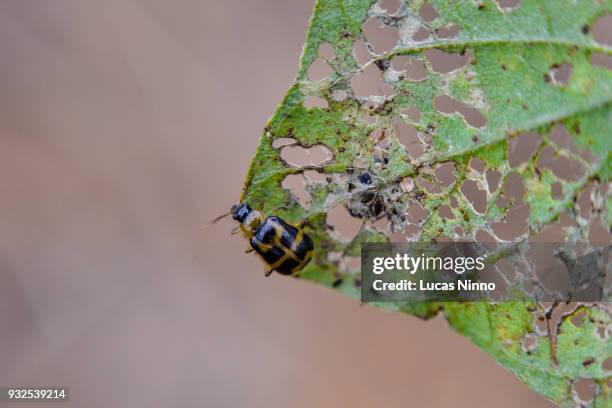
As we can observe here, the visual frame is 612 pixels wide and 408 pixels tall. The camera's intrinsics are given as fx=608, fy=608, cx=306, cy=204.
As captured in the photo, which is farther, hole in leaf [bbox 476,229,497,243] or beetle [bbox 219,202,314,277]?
beetle [bbox 219,202,314,277]

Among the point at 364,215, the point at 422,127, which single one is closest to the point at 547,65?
the point at 422,127

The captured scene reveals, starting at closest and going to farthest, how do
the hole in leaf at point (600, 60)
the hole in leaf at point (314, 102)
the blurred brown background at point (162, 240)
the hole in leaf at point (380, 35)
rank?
the hole in leaf at point (600, 60) < the hole in leaf at point (314, 102) < the hole in leaf at point (380, 35) < the blurred brown background at point (162, 240)

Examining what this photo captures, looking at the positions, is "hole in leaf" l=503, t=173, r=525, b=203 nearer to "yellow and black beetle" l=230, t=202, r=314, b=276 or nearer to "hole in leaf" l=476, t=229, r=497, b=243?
"hole in leaf" l=476, t=229, r=497, b=243

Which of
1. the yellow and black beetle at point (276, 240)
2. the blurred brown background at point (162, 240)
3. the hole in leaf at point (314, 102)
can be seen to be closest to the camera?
the hole in leaf at point (314, 102)

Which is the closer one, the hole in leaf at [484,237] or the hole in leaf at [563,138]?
A: the hole in leaf at [563,138]

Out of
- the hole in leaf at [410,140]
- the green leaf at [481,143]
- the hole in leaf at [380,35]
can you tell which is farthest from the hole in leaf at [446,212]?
the hole in leaf at [380,35]

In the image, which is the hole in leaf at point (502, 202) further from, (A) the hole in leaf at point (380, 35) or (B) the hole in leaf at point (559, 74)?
(A) the hole in leaf at point (380, 35)

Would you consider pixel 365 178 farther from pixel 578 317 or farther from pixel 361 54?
pixel 361 54

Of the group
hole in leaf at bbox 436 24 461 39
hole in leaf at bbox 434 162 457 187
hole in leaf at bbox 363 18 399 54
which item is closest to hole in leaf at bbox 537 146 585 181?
hole in leaf at bbox 434 162 457 187
